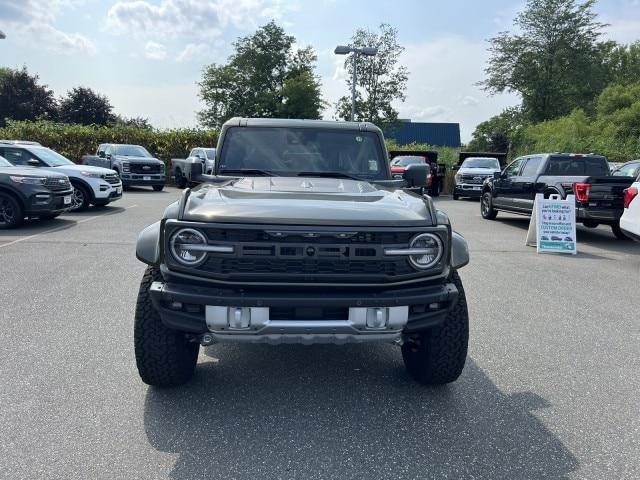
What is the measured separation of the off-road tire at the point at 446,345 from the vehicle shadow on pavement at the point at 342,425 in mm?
161

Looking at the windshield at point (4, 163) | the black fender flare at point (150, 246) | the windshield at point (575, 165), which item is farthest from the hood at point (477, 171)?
the black fender flare at point (150, 246)

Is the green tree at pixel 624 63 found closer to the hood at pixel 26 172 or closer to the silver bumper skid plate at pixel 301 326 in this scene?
the hood at pixel 26 172

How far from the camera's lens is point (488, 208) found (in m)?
14.5

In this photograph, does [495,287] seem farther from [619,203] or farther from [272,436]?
[619,203]

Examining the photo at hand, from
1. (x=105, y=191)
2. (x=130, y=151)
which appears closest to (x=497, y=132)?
(x=130, y=151)

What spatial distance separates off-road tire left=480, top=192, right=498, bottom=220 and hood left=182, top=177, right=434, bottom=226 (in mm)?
11215

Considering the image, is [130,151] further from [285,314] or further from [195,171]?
[285,314]

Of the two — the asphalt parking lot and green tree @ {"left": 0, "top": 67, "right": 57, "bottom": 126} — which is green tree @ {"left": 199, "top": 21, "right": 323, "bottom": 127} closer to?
green tree @ {"left": 0, "top": 67, "right": 57, "bottom": 126}

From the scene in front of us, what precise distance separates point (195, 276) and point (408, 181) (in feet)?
7.60

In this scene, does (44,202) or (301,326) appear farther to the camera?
(44,202)

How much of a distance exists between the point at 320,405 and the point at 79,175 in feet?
39.1

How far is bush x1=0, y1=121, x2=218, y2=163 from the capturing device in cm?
2744

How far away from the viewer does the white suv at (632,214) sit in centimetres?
777

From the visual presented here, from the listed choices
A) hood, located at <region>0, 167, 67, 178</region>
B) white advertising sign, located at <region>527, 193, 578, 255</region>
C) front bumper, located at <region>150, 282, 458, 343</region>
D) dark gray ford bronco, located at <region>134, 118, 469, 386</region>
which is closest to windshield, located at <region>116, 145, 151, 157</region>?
hood, located at <region>0, 167, 67, 178</region>
